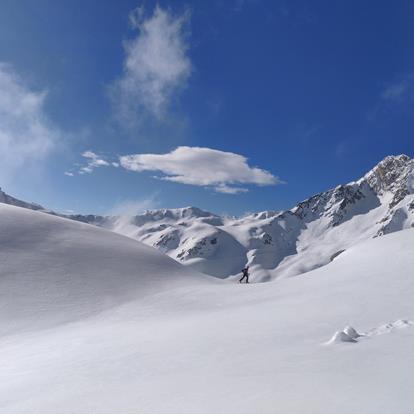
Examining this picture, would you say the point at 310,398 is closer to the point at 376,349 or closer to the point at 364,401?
the point at 364,401

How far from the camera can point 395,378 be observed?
14.5ft

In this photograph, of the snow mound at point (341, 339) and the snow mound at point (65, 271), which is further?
the snow mound at point (65, 271)

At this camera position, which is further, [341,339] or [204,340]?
[204,340]

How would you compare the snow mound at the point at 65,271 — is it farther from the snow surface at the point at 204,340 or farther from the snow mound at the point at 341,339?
the snow mound at the point at 341,339

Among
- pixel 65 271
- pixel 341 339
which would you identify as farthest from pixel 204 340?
pixel 65 271

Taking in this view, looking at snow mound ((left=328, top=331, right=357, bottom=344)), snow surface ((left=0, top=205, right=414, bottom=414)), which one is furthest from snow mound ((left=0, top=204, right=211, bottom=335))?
snow mound ((left=328, top=331, right=357, bottom=344))

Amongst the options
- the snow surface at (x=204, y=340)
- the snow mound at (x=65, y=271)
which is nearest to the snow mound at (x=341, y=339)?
the snow surface at (x=204, y=340)

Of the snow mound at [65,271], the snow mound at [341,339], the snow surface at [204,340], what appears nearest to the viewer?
the snow surface at [204,340]

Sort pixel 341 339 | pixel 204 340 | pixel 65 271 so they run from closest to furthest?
pixel 341 339
pixel 204 340
pixel 65 271

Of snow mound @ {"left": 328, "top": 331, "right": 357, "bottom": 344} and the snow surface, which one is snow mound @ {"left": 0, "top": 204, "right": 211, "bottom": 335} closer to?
the snow surface

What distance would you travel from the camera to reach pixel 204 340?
24.9 ft

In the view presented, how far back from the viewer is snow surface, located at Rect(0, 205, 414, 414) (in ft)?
14.7

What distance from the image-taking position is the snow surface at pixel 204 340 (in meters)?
4.47

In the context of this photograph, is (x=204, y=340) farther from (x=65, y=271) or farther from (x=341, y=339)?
(x=65, y=271)
